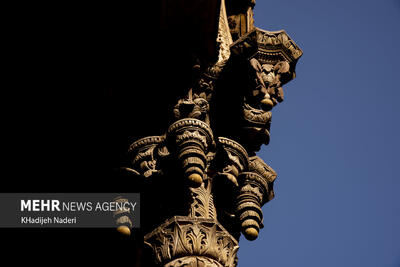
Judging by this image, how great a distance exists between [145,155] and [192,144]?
482 mm

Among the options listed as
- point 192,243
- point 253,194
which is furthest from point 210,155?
point 192,243

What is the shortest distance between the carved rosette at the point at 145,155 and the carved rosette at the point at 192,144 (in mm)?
194

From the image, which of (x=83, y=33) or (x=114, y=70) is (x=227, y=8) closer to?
(x=83, y=33)

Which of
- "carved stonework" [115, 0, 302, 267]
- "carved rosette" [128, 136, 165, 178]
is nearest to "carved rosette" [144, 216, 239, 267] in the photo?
"carved stonework" [115, 0, 302, 267]

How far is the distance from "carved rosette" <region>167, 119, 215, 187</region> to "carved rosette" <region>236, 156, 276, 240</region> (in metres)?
0.54

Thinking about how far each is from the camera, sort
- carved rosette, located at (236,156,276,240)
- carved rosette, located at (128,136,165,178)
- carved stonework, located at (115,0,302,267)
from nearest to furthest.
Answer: carved stonework, located at (115,0,302,267), carved rosette, located at (128,136,165,178), carved rosette, located at (236,156,276,240)

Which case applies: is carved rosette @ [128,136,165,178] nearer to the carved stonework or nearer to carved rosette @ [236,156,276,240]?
the carved stonework

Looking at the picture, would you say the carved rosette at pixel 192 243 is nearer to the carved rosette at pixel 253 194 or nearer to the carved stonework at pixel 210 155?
the carved stonework at pixel 210 155

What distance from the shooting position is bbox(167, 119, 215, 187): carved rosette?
5.68 meters

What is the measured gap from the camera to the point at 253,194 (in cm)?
641

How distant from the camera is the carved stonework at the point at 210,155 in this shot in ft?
18.4

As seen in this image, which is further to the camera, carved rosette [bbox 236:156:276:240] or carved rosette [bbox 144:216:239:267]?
carved rosette [bbox 236:156:276:240]

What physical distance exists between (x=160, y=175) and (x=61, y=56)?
92.5 inches

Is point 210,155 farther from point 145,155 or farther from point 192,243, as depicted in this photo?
point 192,243
